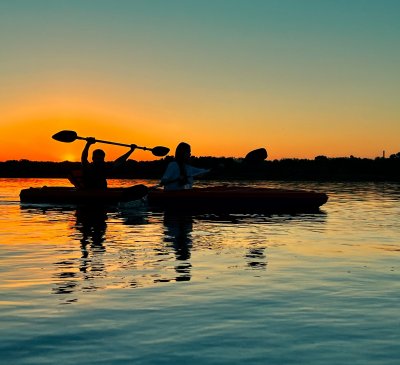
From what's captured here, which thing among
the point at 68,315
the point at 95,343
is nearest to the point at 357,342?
the point at 95,343

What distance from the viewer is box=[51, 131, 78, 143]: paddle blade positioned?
1781 cm

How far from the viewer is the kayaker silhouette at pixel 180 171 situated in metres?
16.2

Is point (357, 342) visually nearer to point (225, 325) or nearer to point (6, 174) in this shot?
point (225, 325)

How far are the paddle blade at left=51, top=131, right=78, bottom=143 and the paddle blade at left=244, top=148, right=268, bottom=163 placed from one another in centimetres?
414

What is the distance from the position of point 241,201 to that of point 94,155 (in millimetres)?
3481

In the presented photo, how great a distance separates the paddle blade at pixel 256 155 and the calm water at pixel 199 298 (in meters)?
5.27

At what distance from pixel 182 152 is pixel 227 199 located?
1.56 metres

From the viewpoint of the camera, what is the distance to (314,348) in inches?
177

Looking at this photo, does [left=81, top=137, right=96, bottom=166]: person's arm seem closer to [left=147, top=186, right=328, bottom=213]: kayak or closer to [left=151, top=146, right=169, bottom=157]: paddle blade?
[left=147, top=186, right=328, bottom=213]: kayak

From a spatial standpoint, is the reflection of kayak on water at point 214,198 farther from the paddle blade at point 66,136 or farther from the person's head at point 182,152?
the paddle blade at point 66,136

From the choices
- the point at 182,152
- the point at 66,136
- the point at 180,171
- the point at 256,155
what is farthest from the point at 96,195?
the point at 256,155

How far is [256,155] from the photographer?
56.0 feet

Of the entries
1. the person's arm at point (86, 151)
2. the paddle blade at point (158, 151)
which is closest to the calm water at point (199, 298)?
the person's arm at point (86, 151)

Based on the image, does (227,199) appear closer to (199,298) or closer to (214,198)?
(214,198)
